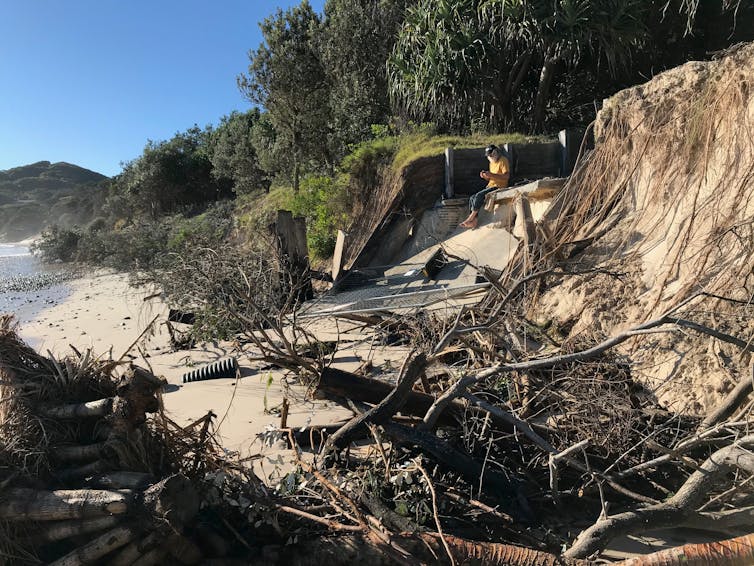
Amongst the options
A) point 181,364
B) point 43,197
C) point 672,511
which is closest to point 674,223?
point 672,511

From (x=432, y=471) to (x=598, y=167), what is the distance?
528 cm

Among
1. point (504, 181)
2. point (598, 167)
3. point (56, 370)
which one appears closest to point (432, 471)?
point (56, 370)

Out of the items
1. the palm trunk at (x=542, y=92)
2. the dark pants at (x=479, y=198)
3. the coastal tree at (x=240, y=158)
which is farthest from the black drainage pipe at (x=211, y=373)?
the coastal tree at (x=240, y=158)

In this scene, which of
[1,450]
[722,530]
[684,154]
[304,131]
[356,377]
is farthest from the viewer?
[304,131]

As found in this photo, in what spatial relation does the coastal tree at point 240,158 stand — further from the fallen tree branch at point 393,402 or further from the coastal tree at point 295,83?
the fallen tree branch at point 393,402

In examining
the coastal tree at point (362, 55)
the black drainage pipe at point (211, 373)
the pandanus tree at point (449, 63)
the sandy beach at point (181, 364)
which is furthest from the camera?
the coastal tree at point (362, 55)

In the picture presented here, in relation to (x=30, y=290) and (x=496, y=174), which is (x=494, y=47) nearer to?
(x=496, y=174)

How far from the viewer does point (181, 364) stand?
6.45m

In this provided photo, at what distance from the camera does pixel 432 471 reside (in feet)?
9.78

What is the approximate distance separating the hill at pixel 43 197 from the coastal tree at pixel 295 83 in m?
34.5

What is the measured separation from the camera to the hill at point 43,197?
54094 millimetres

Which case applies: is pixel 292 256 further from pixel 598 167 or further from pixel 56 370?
pixel 56 370

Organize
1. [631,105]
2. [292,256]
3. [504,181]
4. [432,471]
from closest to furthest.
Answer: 1. [432,471]
2. [631,105]
3. [292,256]
4. [504,181]

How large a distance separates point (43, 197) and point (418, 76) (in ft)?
282
